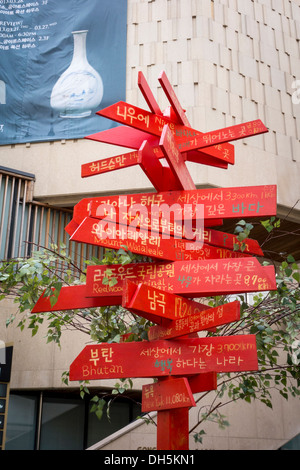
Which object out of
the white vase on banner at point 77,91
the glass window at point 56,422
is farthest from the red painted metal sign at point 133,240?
the white vase on banner at point 77,91

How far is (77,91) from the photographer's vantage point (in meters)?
11.1

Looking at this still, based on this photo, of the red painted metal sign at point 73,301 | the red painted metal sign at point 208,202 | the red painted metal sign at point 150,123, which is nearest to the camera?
the red painted metal sign at point 208,202

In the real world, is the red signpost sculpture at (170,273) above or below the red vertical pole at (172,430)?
above

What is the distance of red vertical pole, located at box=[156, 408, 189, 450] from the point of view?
433 centimetres

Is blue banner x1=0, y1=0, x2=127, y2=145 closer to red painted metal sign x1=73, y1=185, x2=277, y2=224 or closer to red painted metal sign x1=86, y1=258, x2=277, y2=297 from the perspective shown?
red painted metal sign x1=73, y1=185, x2=277, y2=224

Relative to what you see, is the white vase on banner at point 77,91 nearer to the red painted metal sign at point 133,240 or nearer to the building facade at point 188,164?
the building facade at point 188,164

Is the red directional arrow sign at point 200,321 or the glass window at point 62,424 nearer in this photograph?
the red directional arrow sign at point 200,321

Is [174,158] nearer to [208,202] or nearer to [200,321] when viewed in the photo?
[208,202]

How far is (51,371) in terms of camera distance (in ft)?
31.7

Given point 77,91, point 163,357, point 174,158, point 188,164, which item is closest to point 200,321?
point 163,357

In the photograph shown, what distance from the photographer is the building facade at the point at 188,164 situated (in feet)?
32.1
